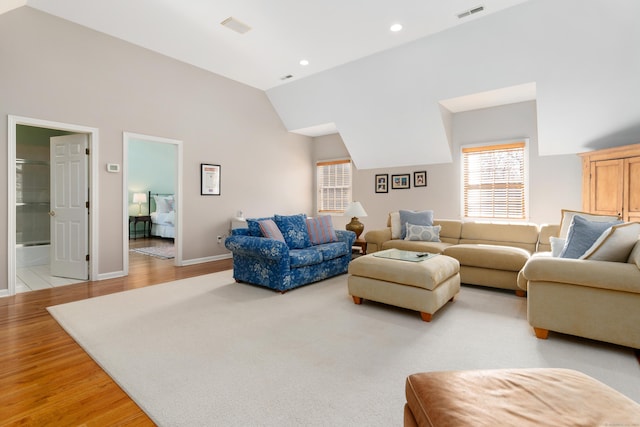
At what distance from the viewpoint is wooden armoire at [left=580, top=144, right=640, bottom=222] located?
4039 millimetres

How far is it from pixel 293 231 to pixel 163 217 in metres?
5.57

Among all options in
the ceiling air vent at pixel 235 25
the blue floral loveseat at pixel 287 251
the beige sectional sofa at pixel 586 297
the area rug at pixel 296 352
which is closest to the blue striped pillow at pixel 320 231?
the blue floral loveseat at pixel 287 251

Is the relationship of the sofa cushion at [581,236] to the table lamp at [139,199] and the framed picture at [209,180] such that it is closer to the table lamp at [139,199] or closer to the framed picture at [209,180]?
the framed picture at [209,180]

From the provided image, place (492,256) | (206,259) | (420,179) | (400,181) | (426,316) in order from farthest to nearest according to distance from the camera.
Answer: (400,181) < (420,179) < (206,259) < (492,256) < (426,316)

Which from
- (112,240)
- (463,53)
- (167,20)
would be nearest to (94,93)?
(167,20)

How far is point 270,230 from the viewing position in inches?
171

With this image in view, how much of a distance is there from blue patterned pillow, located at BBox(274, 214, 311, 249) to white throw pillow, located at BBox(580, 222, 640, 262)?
10.5ft

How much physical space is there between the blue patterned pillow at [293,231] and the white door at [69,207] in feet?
8.93

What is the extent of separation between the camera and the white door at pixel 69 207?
4.57 metres

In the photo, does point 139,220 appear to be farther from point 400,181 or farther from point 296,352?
point 296,352

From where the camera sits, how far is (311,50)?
493 centimetres

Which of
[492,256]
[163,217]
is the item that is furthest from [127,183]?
[492,256]

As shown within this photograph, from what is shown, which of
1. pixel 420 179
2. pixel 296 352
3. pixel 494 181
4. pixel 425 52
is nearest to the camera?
pixel 296 352

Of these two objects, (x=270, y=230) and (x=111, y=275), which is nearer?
(x=270, y=230)
